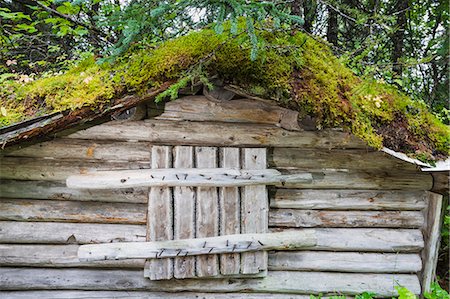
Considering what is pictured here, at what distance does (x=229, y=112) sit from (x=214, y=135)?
0.27 metres

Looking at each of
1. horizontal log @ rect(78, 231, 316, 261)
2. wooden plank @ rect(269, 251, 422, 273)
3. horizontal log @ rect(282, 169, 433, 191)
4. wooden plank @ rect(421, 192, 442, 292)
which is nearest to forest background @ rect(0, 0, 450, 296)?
horizontal log @ rect(282, 169, 433, 191)

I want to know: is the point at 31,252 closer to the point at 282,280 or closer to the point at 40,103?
the point at 40,103

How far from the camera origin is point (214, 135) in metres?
3.38

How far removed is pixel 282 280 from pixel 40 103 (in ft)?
9.61

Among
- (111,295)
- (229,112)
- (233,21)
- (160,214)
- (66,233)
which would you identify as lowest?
(111,295)

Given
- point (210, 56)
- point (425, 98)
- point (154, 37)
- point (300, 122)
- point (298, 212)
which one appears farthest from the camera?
point (425, 98)

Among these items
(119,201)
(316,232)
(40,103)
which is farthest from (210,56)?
(316,232)

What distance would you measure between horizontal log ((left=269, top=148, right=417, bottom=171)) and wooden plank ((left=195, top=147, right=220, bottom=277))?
652 millimetres

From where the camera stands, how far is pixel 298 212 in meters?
3.67

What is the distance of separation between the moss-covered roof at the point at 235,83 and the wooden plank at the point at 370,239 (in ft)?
3.39

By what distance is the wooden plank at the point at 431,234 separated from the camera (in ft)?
12.2

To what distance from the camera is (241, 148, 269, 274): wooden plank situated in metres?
3.41

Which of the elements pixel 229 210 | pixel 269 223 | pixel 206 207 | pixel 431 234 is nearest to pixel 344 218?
pixel 269 223

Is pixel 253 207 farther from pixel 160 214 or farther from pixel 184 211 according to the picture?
pixel 160 214
